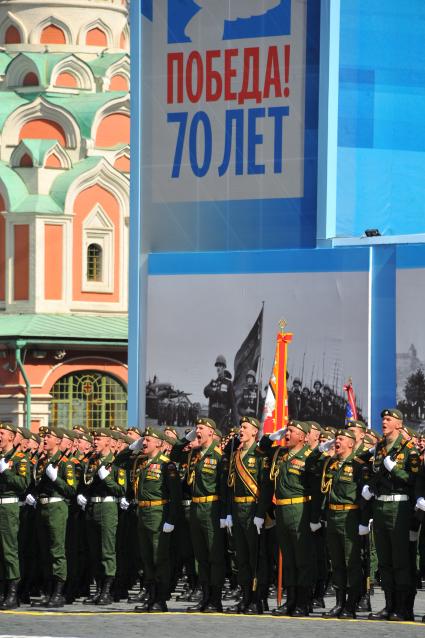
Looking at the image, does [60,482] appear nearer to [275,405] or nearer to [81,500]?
[81,500]

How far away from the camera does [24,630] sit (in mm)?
16141

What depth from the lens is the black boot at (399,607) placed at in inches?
634

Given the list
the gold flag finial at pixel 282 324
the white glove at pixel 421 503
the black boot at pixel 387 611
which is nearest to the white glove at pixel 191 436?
the black boot at pixel 387 611

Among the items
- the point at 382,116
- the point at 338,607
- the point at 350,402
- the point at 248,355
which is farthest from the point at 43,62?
the point at 338,607

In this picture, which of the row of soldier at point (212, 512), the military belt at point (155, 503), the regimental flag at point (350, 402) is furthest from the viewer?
the regimental flag at point (350, 402)

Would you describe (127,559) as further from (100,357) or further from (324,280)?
(100,357)

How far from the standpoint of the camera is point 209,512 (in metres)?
17.4

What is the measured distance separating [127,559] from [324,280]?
667cm

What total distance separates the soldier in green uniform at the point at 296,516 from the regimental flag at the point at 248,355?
8.41 metres

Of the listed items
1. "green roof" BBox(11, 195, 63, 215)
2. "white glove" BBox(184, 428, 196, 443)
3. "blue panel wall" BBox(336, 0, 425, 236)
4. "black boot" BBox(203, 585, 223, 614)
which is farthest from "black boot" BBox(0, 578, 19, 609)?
"green roof" BBox(11, 195, 63, 215)

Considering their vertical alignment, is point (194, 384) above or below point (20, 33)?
below

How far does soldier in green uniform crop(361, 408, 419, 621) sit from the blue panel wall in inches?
374

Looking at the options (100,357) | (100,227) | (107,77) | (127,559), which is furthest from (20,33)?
(127,559)

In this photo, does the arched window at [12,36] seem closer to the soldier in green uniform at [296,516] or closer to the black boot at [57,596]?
the black boot at [57,596]
